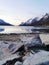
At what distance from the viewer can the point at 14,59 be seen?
656 centimetres

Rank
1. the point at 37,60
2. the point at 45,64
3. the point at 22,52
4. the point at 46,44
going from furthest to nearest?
1. the point at 22,52
2. the point at 46,44
3. the point at 37,60
4. the point at 45,64

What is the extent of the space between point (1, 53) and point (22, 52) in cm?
96

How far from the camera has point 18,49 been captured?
838 centimetres

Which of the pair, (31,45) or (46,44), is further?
(31,45)

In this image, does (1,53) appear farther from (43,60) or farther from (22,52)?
(43,60)

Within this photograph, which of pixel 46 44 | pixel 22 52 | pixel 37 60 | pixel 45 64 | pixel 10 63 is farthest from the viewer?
pixel 22 52

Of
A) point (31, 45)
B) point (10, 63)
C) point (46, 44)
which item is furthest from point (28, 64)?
point (31, 45)

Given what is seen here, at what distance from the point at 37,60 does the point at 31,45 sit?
3.13 meters

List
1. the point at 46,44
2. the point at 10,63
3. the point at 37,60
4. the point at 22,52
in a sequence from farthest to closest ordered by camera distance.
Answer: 1. the point at 22,52
2. the point at 46,44
3. the point at 10,63
4. the point at 37,60

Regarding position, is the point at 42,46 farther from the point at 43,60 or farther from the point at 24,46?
the point at 43,60

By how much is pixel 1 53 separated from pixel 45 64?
3.93 meters

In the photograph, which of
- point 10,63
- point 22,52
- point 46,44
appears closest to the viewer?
point 10,63

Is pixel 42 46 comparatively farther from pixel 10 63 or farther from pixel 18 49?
pixel 10 63

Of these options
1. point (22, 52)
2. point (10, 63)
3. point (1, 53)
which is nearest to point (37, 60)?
point (10, 63)
